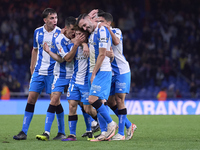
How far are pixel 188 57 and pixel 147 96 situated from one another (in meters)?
3.63

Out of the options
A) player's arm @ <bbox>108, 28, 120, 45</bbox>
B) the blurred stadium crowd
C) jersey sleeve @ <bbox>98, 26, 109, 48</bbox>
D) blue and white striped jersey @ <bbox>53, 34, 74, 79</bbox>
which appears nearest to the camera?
jersey sleeve @ <bbox>98, 26, 109, 48</bbox>

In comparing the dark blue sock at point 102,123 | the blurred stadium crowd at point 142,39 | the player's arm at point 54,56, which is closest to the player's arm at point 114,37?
the player's arm at point 54,56

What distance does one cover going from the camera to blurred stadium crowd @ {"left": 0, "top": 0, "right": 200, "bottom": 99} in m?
17.2

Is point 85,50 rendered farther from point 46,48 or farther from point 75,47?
point 46,48

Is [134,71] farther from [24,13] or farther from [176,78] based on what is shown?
[24,13]

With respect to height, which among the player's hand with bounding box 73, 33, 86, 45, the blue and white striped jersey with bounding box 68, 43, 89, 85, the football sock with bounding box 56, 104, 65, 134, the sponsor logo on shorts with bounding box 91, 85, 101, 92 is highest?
the player's hand with bounding box 73, 33, 86, 45

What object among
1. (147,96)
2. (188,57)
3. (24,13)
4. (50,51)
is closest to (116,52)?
(50,51)

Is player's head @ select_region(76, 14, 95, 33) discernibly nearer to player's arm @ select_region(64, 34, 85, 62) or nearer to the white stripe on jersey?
player's arm @ select_region(64, 34, 85, 62)

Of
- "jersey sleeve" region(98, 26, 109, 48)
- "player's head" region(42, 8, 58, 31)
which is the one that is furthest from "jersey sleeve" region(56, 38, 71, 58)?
"jersey sleeve" region(98, 26, 109, 48)

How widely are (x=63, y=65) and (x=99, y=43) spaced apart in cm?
88

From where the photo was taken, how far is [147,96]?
16.1 m

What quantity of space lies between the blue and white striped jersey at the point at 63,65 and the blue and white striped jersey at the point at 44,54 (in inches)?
8.6

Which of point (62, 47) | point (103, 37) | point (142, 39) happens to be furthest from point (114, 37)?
point (142, 39)

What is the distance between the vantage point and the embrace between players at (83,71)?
5.84 meters
